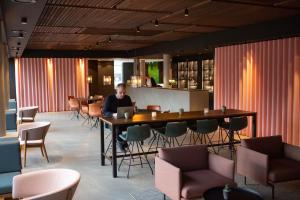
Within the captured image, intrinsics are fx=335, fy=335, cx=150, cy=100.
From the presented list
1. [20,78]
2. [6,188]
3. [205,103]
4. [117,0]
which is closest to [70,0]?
[117,0]

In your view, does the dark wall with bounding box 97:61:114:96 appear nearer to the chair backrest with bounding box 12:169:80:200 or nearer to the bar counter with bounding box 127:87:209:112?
the bar counter with bounding box 127:87:209:112

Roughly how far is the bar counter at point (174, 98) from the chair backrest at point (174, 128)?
4.31 metres

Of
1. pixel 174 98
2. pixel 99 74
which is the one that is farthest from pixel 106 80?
pixel 174 98

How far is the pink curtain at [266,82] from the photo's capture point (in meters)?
7.12

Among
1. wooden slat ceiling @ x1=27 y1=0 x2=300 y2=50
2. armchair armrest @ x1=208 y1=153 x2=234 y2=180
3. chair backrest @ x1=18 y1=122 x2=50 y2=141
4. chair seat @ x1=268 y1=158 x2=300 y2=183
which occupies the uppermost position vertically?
wooden slat ceiling @ x1=27 y1=0 x2=300 y2=50

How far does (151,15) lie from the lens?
640cm

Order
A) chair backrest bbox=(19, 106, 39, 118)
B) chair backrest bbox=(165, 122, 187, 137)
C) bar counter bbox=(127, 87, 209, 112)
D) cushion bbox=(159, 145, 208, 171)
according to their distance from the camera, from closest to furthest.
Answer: cushion bbox=(159, 145, 208, 171) < chair backrest bbox=(165, 122, 187, 137) < chair backrest bbox=(19, 106, 39, 118) < bar counter bbox=(127, 87, 209, 112)

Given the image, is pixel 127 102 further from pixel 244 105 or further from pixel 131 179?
pixel 244 105

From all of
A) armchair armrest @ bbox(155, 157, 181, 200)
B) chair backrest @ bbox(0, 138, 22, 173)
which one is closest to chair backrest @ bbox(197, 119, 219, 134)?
armchair armrest @ bbox(155, 157, 181, 200)

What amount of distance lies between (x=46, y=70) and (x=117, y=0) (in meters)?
11.1

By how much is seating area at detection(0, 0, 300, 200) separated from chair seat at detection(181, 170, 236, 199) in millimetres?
12

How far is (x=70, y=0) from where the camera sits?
16.6 feet

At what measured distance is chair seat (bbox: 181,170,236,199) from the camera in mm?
3789

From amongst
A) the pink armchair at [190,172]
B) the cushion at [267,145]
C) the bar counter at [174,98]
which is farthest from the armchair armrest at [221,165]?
the bar counter at [174,98]
